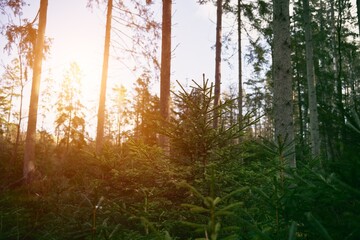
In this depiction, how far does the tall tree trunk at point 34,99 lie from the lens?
1148 centimetres

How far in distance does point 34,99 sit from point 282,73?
10335 mm

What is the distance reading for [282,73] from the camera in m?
5.43

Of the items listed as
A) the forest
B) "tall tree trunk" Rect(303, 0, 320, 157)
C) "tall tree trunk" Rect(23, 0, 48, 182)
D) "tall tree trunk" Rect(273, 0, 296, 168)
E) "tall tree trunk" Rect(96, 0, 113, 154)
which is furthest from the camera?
"tall tree trunk" Rect(96, 0, 113, 154)

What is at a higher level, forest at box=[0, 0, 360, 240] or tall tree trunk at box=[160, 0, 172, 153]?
tall tree trunk at box=[160, 0, 172, 153]

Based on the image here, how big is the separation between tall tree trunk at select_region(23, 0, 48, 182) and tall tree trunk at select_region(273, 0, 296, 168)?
10.1 metres

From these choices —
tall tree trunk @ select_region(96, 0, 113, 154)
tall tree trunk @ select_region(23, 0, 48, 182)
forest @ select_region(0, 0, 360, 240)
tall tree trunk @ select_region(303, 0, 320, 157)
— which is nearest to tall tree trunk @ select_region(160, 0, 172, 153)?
forest @ select_region(0, 0, 360, 240)

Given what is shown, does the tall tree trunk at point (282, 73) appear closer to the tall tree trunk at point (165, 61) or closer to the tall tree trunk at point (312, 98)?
the tall tree trunk at point (165, 61)

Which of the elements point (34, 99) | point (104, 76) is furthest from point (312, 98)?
point (34, 99)

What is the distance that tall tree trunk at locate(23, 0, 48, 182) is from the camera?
11477mm

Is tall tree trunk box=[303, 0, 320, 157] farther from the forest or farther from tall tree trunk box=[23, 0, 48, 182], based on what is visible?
tall tree trunk box=[23, 0, 48, 182]

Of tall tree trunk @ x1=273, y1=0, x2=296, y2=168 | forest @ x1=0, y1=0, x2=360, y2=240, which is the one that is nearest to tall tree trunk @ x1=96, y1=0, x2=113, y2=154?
forest @ x1=0, y1=0, x2=360, y2=240

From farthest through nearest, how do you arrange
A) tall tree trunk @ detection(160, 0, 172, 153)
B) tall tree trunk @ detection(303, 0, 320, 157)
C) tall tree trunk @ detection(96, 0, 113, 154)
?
tall tree trunk @ detection(96, 0, 113, 154) → tall tree trunk @ detection(303, 0, 320, 157) → tall tree trunk @ detection(160, 0, 172, 153)

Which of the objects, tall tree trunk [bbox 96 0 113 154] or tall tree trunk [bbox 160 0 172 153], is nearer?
tall tree trunk [bbox 160 0 172 153]

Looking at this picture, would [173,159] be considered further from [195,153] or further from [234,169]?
[234,169]
